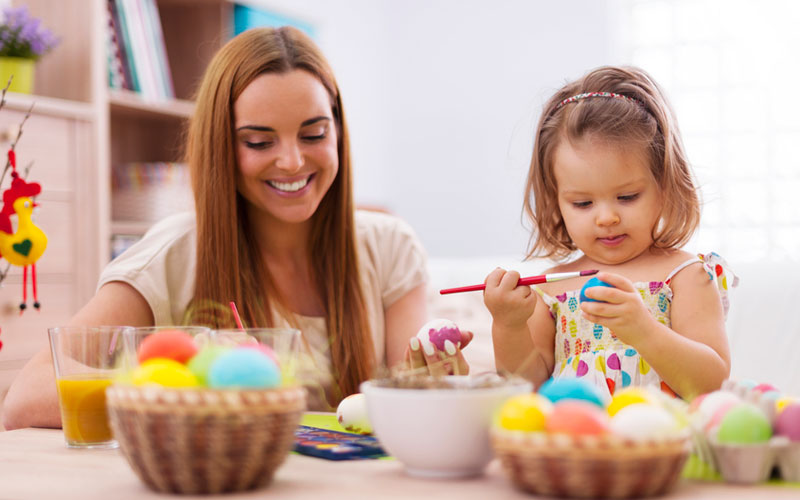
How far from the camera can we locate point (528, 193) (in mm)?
1501

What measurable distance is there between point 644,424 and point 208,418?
1.06 feet

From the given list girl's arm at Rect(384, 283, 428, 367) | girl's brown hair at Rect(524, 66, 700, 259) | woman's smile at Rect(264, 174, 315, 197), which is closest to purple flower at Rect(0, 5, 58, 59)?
woman's smile at Rect(264, 174, 315, 197)

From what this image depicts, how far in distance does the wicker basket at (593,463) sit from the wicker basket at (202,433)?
0.59 feet

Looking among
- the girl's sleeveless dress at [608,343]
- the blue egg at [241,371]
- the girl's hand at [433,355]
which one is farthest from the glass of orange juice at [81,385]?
the girl's sleeveless dress at [608,343]

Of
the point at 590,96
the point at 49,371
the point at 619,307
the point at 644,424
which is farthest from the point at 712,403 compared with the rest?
the point at 49,371

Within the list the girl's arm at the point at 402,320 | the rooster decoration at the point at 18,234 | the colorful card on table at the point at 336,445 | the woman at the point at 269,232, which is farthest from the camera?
the girl's arm at the point at 402,320

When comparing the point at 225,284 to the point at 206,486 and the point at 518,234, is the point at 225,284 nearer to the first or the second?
the point at 206,486

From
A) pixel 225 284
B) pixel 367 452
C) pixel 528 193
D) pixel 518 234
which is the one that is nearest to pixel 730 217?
pixel 518 234

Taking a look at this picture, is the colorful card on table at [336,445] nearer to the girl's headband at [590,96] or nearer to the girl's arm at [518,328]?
the girl's arm at [518,328]

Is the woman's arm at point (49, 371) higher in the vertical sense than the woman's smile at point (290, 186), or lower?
lower

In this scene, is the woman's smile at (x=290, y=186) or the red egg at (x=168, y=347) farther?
the woman's smile at (x=290, y=186)

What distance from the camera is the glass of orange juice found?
35.7 inches

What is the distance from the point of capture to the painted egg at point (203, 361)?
2.22ft

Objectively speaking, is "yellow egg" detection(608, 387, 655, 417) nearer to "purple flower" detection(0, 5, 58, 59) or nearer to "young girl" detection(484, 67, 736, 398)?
"young girl" detection(484, 67, 736, 398)
